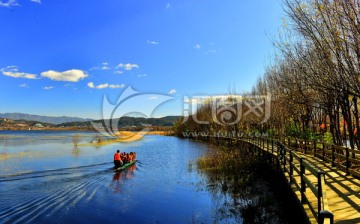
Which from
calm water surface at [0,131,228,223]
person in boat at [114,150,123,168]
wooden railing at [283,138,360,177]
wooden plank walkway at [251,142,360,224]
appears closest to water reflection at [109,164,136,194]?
calm water surface at [0,131,228,223]

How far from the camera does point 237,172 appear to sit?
829 inches

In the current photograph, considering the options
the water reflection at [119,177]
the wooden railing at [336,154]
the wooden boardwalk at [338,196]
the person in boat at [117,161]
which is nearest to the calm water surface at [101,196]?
the water reflection at [119,177]

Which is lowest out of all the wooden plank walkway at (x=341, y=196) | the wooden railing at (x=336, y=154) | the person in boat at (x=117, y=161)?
the person in boat at (x=117, y=161)

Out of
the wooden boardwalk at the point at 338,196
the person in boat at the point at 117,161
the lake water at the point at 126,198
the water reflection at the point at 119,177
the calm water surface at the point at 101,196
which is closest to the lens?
the wooden boardwalk at the point at 338,196

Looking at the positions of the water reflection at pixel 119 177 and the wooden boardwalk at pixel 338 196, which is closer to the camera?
the wooden boardwalk at pixel 338 196

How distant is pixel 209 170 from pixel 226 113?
99.2 ft

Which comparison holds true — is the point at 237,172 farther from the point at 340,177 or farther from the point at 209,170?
the point at 340,177

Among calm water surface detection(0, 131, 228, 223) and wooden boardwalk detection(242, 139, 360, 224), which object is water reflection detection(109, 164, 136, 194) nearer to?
calm water surface detection(0, 131, 228, 223)

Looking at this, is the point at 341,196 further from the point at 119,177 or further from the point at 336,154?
the point at 119,177

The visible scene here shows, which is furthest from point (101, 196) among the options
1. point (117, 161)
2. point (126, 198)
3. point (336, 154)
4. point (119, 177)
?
point (336, 154)

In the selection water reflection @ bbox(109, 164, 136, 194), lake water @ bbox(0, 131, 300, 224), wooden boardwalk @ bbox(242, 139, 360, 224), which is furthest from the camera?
water reflection @ bbox(109, 164, 136, 194)

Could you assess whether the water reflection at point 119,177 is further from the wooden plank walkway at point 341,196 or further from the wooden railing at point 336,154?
the wooden railing at point 336,154

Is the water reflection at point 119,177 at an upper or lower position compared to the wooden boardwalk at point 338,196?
lower

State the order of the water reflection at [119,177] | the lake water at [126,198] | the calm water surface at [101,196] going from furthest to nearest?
the water reflection at [119,177], the calm water surface at [101,196], the lake water at [126,198]
